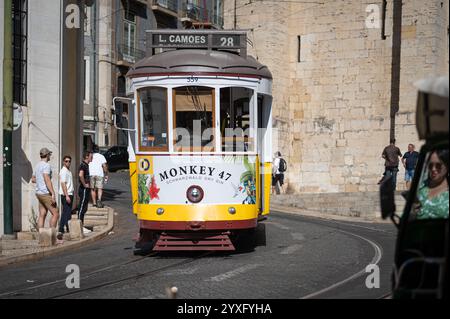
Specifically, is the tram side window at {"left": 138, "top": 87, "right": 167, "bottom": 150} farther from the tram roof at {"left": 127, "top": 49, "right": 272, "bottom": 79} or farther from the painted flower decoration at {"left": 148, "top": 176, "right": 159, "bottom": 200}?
the painted flower decoration at {"left": 148, "top": 176, "right": 159, "bottom": 200}

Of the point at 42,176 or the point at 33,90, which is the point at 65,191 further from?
the point at 33,90

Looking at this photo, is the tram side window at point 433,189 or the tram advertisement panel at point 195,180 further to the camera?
the tram advertisement panel at point 195,180

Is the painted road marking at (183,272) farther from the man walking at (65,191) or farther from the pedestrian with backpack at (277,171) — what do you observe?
the pedestrian with backpack at (277,171)

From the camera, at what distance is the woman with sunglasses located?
205 inches

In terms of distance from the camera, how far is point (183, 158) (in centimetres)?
1133

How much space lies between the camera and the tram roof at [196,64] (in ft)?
37.4

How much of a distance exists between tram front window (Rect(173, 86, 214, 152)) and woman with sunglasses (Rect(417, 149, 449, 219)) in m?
6.14

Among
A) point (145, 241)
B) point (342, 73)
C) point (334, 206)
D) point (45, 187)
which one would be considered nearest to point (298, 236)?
point (145, 241)

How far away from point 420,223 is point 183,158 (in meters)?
6.57

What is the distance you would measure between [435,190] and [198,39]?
7637 mm

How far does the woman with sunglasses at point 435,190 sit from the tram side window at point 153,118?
6.45 metres

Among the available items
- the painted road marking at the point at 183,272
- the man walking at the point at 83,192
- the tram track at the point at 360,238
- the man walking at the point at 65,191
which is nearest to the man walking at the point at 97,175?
the man walking at the point at 83,192

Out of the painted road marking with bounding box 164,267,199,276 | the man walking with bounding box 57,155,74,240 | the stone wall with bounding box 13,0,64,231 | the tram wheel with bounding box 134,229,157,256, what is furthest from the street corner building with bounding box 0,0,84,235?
the painted road marking with bounding box 164,267,199,276

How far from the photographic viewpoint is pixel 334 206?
73.8 feet
